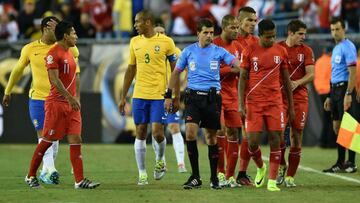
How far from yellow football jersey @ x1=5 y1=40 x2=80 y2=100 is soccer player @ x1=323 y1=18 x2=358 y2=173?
467 cm

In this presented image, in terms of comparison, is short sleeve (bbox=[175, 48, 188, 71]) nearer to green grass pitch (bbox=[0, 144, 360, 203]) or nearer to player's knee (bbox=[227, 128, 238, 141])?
player's knee (bbox=[227, 128, 238, 141])

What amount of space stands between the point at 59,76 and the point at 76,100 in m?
0.43

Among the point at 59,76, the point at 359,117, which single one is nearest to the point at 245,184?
the point at 59,76

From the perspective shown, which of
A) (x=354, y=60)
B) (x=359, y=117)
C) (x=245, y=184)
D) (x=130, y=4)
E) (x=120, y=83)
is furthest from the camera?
(x=130, y=4)

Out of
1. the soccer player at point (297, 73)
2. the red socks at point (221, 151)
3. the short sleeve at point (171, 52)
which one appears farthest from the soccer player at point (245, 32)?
the short sleeve at point (171, 52)

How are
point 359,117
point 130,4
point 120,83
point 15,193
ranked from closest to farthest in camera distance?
point 15,193, point 359,117, point 120,83, point 130,4

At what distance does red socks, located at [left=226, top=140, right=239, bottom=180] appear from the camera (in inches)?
595

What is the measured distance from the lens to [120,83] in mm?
25391

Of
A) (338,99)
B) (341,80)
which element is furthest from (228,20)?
(338,99)

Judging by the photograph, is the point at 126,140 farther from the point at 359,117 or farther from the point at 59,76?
the point at 59,76

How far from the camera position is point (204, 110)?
14320 millimetres

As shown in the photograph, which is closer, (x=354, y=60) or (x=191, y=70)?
(x=191, y=70)

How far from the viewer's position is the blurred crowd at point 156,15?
26.7 m

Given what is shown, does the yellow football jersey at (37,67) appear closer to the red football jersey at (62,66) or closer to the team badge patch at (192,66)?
the red football jersey at (62,66)
